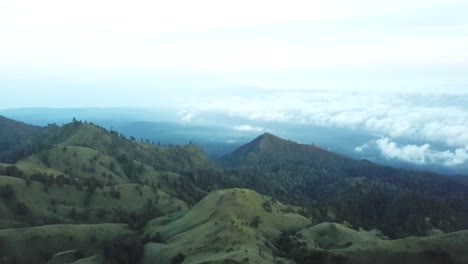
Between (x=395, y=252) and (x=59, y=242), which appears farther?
(x=59, y=242)

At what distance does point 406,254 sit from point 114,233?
343ft

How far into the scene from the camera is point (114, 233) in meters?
190

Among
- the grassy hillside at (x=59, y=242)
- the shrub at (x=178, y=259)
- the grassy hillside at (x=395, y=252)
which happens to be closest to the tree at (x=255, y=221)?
the grassy hillside at (x=395, y=252)

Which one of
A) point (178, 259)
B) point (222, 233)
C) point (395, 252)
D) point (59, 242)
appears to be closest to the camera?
point (395, 252)

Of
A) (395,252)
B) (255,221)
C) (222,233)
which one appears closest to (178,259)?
(222,233)

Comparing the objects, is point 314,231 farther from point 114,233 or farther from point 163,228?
point 114,233

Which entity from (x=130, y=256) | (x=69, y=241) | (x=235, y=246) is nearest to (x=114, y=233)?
(x=69, y=241)

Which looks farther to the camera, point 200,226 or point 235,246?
point 200,226

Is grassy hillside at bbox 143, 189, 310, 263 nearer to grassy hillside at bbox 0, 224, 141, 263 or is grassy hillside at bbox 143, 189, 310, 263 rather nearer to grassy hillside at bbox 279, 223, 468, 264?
grassy hillside at bbox 279, 223, 468, 264

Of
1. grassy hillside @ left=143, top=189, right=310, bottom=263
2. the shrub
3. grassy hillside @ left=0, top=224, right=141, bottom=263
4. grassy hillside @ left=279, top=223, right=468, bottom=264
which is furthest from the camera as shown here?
grassy hillside @ left=0, top=224, right=141, bottom=263

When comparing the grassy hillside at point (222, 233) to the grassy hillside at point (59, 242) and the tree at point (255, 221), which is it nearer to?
the tree at point (255, 221)

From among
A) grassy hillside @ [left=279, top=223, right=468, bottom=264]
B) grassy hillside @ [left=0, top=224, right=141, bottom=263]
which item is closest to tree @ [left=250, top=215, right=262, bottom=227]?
grassy hillside @ [left=279, top=223, right=468, bottom=264]

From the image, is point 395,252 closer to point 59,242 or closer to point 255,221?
point 255,221

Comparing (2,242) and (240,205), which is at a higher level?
(240,205)
